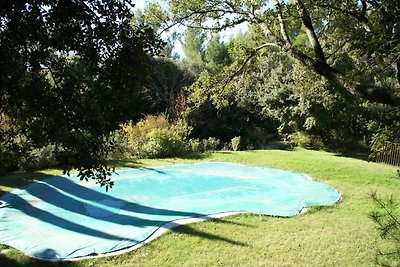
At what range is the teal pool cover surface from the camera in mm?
6238

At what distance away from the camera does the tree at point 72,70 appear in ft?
6.79

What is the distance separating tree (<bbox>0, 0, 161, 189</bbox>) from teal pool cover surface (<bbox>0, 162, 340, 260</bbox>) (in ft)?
12.0

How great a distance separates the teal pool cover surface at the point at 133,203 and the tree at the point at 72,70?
3.67m

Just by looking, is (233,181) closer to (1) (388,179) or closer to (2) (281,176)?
(2) (281,176)

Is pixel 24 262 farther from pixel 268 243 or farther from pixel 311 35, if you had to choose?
pixel 311 35

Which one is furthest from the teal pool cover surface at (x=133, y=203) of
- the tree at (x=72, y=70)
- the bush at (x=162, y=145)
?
the tree at (x=72, y=70)

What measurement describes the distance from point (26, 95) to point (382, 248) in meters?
5.44

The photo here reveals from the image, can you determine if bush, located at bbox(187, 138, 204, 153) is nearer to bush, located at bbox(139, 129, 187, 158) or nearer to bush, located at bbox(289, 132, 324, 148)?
bush, located at bbox(139, 129, 187, 158)

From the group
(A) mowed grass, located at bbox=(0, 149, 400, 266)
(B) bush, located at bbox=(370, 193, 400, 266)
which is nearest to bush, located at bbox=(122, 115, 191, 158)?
(A) mowed grass, located at bbox=(0, 149, 400, 266)

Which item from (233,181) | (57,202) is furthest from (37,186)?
(233,181)

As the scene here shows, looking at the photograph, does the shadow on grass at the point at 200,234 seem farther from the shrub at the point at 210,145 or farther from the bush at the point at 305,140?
the bush at the point at 305,140

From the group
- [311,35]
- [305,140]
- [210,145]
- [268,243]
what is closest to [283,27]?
[311,35]

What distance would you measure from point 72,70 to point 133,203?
713 cm

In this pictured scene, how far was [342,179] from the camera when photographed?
35.3ft
